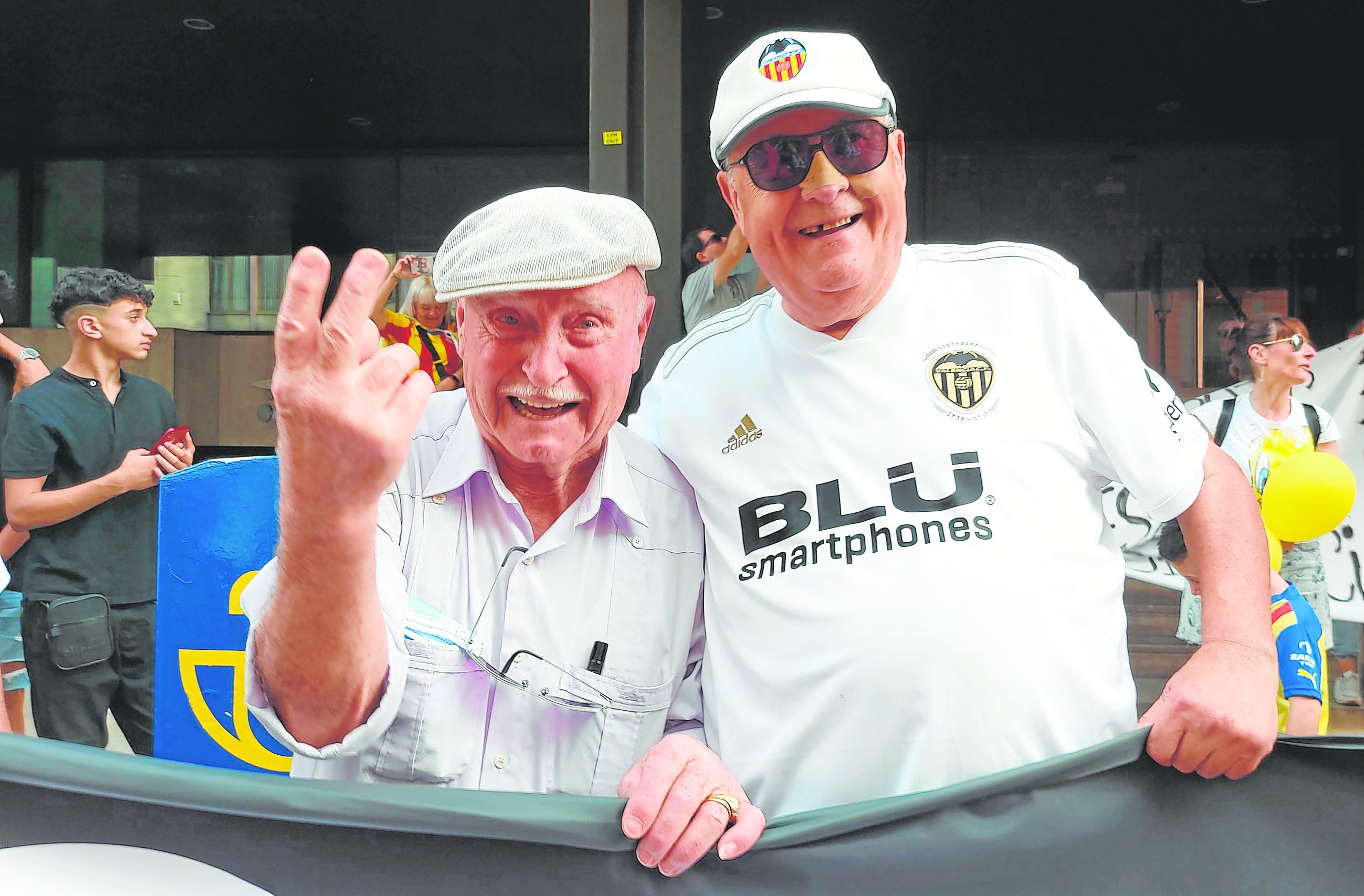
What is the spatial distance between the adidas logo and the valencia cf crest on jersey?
0.30m

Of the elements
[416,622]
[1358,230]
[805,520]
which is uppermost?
[1358,230]

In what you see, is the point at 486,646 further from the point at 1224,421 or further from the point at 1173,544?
the point at 1224,421

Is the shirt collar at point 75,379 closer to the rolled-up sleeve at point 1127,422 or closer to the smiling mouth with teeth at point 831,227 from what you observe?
the smiling mouth with teeth at point 831,227

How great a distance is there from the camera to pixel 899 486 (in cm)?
157

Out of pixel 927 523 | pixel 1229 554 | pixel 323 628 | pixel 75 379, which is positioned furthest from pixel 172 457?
pixel 1229 554

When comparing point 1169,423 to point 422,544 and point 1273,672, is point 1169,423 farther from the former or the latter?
point 422,544

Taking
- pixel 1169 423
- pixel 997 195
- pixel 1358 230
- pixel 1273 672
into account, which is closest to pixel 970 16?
pixel 997 195

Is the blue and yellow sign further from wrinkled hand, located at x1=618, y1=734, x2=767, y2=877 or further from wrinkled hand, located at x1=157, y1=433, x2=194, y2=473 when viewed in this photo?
wrinkled hand, located at x1=157, y1=433, x2=194, y2=473

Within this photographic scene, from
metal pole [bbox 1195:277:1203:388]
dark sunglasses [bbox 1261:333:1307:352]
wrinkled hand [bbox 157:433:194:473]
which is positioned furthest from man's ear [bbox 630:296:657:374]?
metal pole [bbox 1195:277:1203:388]

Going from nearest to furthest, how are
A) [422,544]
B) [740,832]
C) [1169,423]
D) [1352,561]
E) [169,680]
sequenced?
1. [740,832]
2. [422,544]
3. [1169,423]
4. [169,680]
5. [1352,561]

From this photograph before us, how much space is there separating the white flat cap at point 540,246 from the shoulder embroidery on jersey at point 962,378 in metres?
0.52

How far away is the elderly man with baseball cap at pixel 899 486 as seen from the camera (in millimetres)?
1474

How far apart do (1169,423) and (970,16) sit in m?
4.74

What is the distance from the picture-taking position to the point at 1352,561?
4992 millimetres
